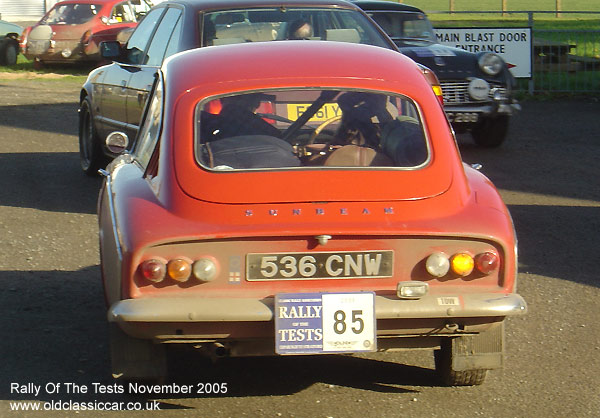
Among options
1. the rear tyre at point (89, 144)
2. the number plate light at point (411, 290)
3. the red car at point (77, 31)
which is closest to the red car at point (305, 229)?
the number plate light at point (411, 290)

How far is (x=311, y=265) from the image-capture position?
4.24 meters

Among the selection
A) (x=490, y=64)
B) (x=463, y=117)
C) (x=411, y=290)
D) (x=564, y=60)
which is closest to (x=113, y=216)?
(x=411, y=290)

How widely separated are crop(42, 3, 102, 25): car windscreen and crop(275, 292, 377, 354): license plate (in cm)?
1913

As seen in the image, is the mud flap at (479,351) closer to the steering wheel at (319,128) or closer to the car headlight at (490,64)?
the steering wheel at (319,128)

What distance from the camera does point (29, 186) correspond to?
999cm

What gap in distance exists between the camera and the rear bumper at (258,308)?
4.09 meters

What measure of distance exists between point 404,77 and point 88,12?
61.0 ft

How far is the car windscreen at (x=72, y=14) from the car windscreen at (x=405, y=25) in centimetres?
1083

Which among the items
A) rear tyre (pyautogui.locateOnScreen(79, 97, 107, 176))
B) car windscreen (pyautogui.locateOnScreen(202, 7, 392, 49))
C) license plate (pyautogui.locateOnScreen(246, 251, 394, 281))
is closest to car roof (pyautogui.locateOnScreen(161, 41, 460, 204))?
license plate (pyautogui.locateOnScreen(246, 251, 394, 281))

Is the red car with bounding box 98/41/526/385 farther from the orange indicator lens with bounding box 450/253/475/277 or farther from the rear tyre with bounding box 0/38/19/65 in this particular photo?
the rear tyre with bounding box 0/38/19/65

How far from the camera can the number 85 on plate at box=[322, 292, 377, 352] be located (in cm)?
414

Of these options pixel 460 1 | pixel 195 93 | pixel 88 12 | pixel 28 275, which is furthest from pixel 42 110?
pixel 460 1

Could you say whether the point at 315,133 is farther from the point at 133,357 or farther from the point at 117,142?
the point at 133,357

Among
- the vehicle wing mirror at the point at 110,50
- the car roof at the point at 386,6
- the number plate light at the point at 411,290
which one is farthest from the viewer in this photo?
the car roof at the point at 386,6
